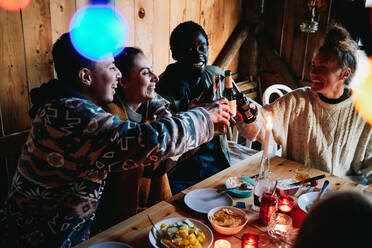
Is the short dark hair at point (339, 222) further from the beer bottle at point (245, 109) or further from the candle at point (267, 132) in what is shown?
the beer bottle at point (245, 109)

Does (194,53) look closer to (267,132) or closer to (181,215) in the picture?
(267,132)

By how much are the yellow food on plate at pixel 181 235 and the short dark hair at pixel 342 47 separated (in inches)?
53.9

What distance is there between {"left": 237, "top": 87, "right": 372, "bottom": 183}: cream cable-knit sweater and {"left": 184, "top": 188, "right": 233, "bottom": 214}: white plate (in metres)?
0.63

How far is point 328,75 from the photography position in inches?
75.3

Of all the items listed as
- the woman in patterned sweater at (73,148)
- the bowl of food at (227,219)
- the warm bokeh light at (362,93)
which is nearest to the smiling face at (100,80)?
the woman in patterned sweater at (73,148)

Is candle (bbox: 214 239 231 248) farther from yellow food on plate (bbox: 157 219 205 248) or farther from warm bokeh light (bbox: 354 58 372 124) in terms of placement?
warm bokeh light (bbox: 354 58 372 124)

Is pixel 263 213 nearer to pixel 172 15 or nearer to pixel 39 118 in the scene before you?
pixel 39 118

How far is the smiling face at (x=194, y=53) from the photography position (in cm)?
245

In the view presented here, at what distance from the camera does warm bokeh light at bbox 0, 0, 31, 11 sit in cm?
197

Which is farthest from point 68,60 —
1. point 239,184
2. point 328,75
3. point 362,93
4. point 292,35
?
point 292,35

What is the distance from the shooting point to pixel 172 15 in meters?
3.22

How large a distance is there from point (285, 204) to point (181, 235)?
0.54m

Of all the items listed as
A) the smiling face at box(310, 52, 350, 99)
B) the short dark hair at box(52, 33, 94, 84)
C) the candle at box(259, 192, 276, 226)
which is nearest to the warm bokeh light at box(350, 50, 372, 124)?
the smiling face at box(310, 52, 350, 99)

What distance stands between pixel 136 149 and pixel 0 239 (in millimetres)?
676
